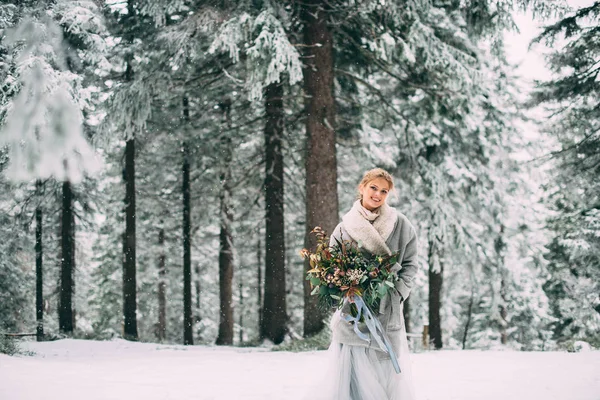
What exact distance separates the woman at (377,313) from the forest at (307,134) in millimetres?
4929

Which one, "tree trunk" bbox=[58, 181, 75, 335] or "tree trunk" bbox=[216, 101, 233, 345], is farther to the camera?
"tree trunk" bbox=[58, 181, 75, 335]

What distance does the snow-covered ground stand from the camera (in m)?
6.18

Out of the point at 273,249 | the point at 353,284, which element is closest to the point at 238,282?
the point at 273,249

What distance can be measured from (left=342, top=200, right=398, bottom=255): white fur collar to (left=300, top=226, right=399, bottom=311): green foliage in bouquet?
2.7 inches

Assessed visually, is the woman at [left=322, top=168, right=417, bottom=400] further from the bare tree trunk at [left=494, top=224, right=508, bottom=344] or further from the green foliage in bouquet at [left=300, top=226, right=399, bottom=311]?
the bare tree trunk at [left=494, top=224, right=508, bottom=344]

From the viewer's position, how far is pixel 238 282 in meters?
30.4

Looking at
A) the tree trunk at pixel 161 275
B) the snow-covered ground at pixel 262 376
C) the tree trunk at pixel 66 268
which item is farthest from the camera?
the tree trunk at pixel 161 275

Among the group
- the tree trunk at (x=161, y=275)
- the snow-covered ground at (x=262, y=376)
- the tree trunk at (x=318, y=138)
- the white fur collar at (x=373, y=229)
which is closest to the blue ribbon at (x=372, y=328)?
the white fur collar at (x=373, y=229)

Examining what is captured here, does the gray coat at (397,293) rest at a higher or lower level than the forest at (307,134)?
lower

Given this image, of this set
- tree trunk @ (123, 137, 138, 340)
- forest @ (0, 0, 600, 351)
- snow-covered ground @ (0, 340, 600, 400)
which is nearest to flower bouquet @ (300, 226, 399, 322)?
snow-covered ground @ (0, 340, 600, 400)

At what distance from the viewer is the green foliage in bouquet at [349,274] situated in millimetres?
4402

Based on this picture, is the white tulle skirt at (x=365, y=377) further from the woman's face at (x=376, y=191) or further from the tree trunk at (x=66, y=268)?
the tree trunk at (x=66, y=268)

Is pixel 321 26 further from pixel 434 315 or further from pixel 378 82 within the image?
pixel 434 315

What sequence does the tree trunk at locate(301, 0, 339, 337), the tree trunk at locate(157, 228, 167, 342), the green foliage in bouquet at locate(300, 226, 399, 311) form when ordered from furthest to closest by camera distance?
the tree trunk at locate(157, 228, 167, 342), the tree trunk at locate(301, 0, 339, 337), the green foliage in bouquet at locate(300, 226, 399, 311)
